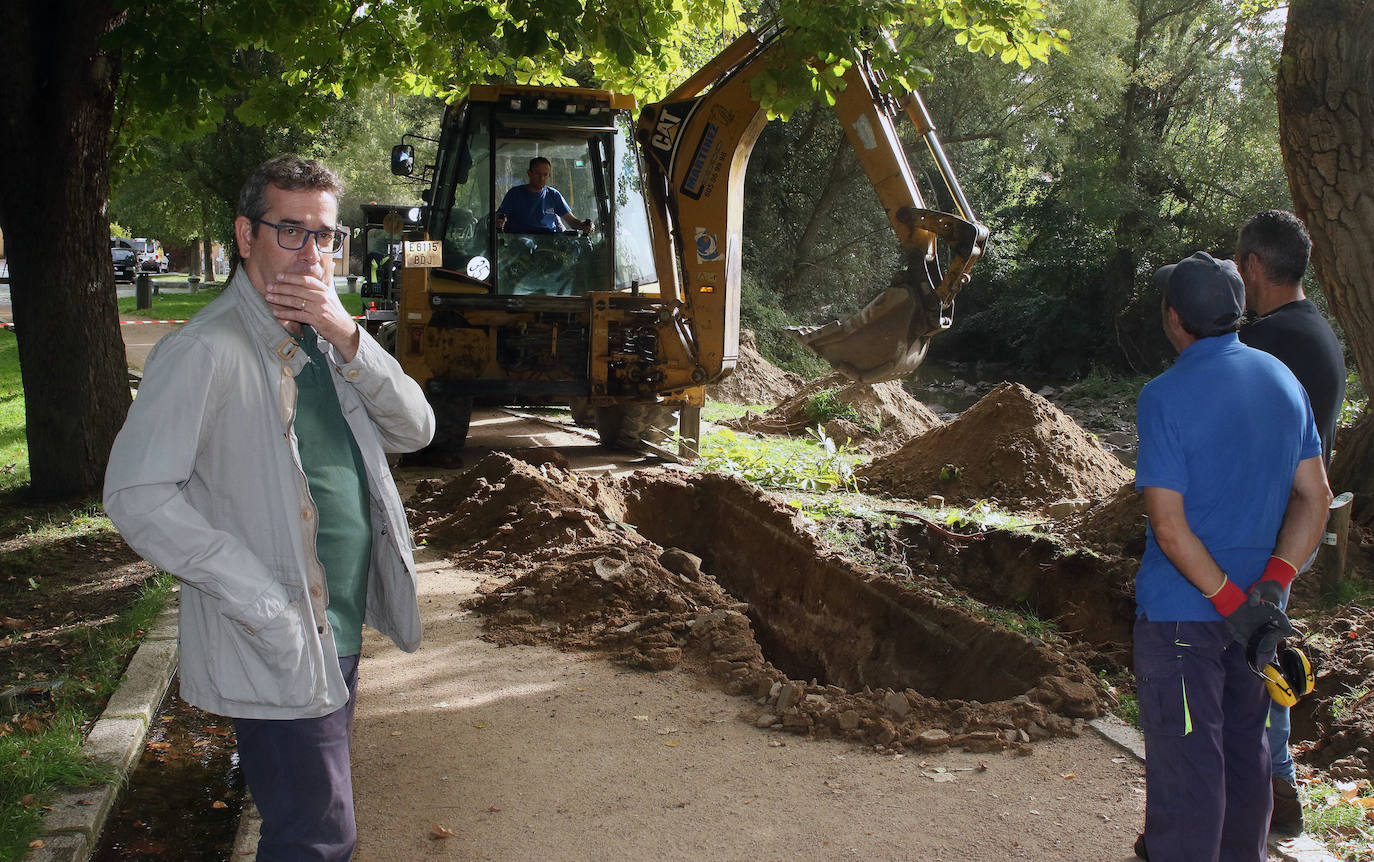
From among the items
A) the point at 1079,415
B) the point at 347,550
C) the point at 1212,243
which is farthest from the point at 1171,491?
the point at 1212,243

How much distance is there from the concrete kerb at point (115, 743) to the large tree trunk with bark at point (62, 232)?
9.75 ft

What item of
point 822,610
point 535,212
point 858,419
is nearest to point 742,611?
point 822,610

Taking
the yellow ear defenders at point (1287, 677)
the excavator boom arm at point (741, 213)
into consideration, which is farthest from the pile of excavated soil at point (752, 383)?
the yellow ear defenders at point (1287, 677)

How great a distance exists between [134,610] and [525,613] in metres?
2.05

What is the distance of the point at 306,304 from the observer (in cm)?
262

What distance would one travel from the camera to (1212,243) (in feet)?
82.4

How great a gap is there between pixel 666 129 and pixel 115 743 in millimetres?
6758

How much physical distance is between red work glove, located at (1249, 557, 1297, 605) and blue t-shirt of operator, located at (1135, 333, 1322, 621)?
0.04 m

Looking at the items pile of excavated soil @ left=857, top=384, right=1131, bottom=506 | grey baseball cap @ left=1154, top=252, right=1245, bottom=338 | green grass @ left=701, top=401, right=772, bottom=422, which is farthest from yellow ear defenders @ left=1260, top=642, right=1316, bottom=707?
green grass @ left=701, top=401, right=772, bottom=422

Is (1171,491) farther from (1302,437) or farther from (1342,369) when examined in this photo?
(1342,369)

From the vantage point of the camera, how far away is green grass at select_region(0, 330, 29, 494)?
947cm

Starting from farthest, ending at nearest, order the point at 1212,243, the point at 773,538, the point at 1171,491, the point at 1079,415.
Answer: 1. the point at 1212,243
2. the point at 1079,415
3. the point at 773,538
4. the point at 1171,491

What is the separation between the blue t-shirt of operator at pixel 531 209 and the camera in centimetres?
1043

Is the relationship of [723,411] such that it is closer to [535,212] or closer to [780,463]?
[780,463]
